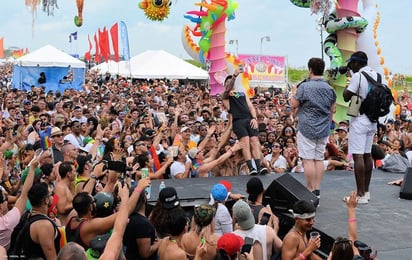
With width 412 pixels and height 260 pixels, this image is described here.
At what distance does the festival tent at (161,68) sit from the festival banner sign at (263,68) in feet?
7.57

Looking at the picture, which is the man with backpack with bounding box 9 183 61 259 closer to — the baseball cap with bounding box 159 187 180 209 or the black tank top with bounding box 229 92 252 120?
the baseball cap with bounding box 159 187 180 209

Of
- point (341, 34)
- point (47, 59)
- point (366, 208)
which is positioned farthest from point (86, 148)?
point (47, 59)

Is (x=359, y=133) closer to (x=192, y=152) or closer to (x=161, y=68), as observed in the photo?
(x=192, y=152)

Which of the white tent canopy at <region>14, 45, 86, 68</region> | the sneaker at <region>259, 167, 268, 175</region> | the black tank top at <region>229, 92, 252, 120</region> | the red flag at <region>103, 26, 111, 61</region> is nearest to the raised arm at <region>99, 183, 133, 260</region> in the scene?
the black tank top at <region>229, 92, 252, 120</region>

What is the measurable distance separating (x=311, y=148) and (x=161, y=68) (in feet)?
69.4

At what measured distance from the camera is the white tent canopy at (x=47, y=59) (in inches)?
820

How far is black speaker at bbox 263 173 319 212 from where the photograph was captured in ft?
16.4

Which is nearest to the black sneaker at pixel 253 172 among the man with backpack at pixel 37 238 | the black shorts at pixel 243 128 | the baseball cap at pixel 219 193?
the black shorts at pixel 243 128

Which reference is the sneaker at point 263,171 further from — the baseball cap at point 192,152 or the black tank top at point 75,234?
the black tank top at point 75,234

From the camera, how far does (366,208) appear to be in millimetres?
5352

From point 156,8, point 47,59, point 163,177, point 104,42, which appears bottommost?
point 163,177

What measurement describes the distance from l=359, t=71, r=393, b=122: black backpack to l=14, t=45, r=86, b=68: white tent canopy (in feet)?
58.0

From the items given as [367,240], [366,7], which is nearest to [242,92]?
[367,240]

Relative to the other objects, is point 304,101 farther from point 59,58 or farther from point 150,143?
point 59,58
